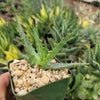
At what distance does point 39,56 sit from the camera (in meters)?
0.45

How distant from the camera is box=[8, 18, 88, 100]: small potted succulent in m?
0.37

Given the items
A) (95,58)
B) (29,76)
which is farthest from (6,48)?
(95,58)

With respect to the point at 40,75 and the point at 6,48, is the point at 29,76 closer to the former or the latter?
the point at 40,75

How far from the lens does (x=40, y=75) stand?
424 mm

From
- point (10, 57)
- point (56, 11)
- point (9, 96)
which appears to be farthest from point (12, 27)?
point (9, 96)

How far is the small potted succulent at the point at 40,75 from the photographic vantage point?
367 mm

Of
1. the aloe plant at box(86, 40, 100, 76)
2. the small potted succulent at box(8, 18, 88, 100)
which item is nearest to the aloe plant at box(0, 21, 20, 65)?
the small potted succulent at box(8, 18, 88, 100)

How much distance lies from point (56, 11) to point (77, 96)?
0.97 m

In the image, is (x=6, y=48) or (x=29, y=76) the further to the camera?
(x=6, y=48)

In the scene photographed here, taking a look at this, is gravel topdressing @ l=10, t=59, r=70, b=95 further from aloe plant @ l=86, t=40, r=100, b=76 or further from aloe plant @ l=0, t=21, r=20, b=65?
aloe plant @ l=86, t=40, r=100, b=76

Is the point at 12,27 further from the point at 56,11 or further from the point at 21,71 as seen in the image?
the point at 21,71

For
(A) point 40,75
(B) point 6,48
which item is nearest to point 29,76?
(A) point 40,75

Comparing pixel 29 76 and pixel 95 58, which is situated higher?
pixel 29 76

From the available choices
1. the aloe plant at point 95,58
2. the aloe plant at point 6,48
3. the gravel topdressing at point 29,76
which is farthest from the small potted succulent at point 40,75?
the aloe plant at point 95,58
